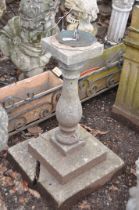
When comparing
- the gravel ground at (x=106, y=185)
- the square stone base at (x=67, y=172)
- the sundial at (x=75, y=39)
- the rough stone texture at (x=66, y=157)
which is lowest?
the gravel ground at (x=106, y=185)

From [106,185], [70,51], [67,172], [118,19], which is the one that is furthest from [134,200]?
[118,19]

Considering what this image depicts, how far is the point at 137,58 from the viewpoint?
4.46 meters

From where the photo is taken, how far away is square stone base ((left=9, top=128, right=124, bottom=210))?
3709 millimetres

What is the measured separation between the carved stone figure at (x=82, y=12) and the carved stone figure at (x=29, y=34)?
60 cm

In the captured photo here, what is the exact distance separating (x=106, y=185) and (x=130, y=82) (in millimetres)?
1381

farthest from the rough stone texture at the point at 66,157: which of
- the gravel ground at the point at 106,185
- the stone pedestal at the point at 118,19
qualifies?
the stone pedestal at the point at 118,19

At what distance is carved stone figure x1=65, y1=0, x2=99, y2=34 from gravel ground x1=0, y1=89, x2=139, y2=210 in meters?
1.26

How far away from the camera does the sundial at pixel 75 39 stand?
3.23 m

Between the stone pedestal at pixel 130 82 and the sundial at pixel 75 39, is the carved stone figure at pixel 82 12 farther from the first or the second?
A: the sundial at pixel 75 39

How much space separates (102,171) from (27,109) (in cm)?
121

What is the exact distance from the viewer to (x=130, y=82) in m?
4.68

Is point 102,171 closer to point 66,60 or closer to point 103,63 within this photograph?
point 66,60

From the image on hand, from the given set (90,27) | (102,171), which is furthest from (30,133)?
(90,27)

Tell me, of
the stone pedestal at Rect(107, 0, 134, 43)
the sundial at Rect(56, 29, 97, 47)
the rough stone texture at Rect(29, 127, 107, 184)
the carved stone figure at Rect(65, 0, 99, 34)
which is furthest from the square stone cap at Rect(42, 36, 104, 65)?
the stone pedestal at Rect(107, 0, 134, 43)
